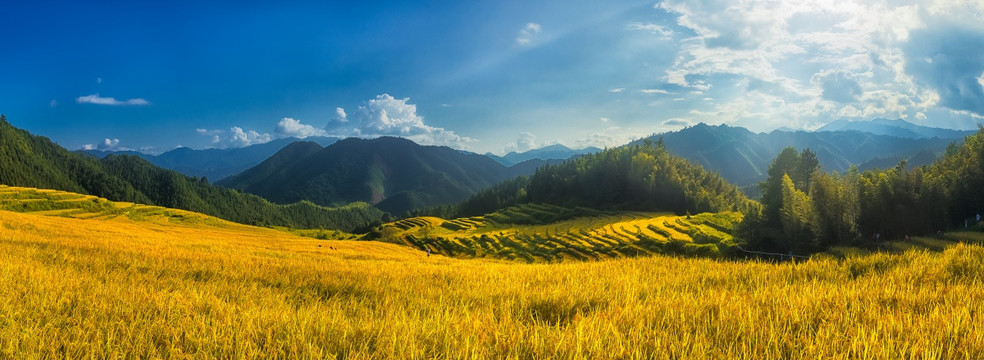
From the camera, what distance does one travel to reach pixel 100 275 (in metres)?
6.36

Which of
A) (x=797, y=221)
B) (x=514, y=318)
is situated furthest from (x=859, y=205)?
(x=514, y=318)

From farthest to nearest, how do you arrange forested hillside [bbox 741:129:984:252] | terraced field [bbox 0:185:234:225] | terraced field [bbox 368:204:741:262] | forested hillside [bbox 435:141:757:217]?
forested hillside [bbox 435:141:757:217], terraced field [bbox 0:185:234:225], forested hillside [bbox 741:129:984:252], terraced field [bbox 368:204:741:262]

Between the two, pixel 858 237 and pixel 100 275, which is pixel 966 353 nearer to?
pixel 100 275

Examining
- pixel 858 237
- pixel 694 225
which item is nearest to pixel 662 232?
pixel 694 225

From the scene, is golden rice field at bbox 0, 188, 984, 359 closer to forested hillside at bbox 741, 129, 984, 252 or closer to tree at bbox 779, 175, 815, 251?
tree at bbox 779, 175, 815, 251

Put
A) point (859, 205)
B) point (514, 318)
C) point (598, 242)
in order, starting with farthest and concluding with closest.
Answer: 1. point (598, 242)
2. point (859, 205)
3. point (514, 318)

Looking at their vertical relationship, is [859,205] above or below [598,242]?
above

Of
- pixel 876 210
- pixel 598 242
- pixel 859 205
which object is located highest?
pixel 859 205

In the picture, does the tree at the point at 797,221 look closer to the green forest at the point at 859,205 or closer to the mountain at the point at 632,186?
the green forest at the point at 859,205

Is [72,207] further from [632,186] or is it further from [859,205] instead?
[632,186]

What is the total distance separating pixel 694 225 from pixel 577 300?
249ft

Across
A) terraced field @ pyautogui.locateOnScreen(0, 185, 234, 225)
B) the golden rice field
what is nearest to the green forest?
the golden rice field

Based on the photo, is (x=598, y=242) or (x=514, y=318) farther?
(x=598, y=242)

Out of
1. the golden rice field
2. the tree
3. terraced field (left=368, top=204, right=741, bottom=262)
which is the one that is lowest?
terraced field (left=368, top=204, right=741, bottom=262)
